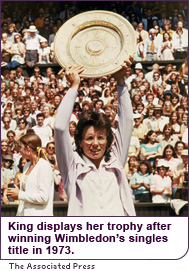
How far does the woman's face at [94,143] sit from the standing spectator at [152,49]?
9.75 meters

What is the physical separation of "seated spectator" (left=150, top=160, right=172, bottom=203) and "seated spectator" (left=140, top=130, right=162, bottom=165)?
50 centimetres

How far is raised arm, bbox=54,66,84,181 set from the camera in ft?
14.5

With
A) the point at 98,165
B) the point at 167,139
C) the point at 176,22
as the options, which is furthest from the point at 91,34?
the point at 176,22

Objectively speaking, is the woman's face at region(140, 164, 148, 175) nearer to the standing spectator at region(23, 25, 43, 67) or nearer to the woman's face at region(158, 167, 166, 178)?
the woman's face at region(158, 167, 166, 178)

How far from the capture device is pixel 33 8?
1694 centimetres

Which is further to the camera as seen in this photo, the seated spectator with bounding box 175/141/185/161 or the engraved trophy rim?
the seated spectator with bounding box 175/141/185/161

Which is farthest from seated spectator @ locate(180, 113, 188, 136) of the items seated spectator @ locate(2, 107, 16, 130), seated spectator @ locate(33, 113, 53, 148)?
seated spectator @ locate(2, 107, 16, 130)

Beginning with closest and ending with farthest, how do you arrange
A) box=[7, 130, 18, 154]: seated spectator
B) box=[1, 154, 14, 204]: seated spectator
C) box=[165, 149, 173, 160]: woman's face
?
box=[165, 149, 173, 160]: woman's face, box=[1, 154, 14, 204]: seated spectator, box=[7, 130, 18, 154]: seated spectator

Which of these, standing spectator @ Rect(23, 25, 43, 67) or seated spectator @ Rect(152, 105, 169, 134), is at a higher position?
standing spectator @ Rect(23, 25, 43, 67)

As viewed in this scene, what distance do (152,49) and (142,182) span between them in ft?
15.4

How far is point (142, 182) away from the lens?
10.3m

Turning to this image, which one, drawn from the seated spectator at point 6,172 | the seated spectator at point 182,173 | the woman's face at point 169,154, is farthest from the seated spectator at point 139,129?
the seated spectator at point 6,172

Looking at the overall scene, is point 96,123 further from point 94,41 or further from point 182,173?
point 182,173

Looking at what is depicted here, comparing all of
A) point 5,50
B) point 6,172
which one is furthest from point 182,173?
point 5,50
